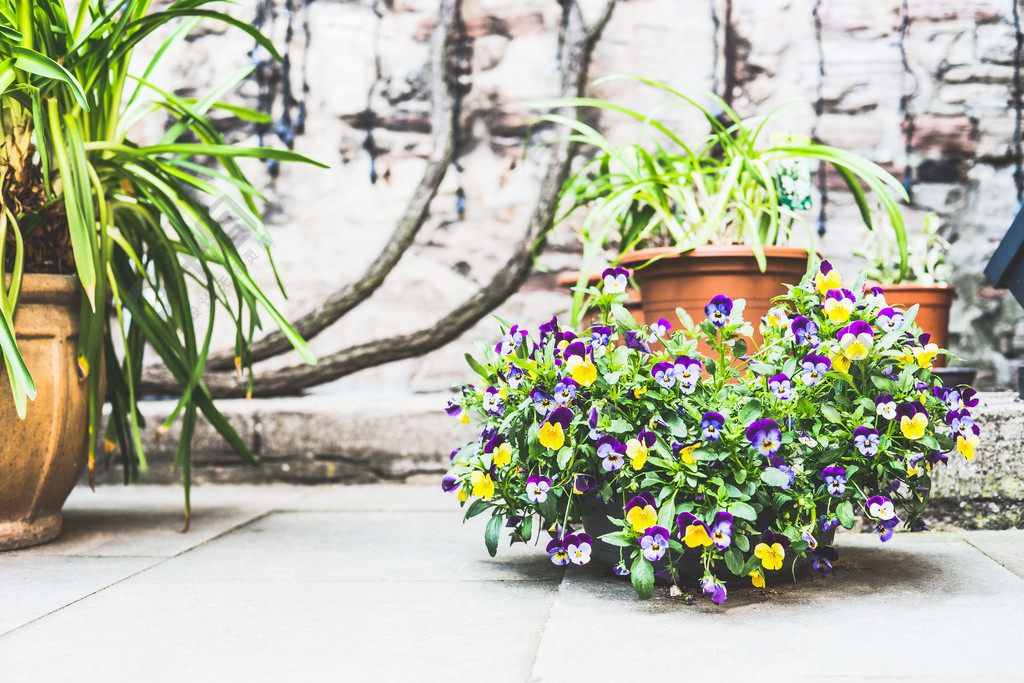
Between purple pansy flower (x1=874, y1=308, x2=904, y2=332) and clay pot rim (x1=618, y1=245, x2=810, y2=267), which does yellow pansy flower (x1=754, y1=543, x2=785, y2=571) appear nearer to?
purple pansy flower (x1=874, y1=308, x2=904, y2=332)

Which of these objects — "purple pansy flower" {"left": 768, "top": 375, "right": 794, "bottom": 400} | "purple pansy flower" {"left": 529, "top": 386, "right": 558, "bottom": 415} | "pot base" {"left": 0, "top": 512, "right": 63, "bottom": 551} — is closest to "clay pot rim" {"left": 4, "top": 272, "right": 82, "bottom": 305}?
"pot base" {"left": 0, "top": 512, "right": 63, "bottom": 551}

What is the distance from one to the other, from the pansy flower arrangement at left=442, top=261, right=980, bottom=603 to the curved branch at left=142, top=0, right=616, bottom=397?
3.82 feet

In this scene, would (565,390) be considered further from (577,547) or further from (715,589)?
(715,589)

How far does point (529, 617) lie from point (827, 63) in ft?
6.41

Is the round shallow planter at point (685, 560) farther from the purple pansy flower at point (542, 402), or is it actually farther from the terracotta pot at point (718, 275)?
the terracotta pot at point (718, 275)

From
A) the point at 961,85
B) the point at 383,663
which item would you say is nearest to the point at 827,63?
the point at 961,85

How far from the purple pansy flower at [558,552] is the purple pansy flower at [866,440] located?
0.45m

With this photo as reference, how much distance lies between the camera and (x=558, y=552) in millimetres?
1185

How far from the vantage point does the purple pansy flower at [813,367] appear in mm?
1147

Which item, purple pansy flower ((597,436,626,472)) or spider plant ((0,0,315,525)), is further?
spider plant ((0,0,315,525))

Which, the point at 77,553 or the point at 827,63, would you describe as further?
the point at 827,63

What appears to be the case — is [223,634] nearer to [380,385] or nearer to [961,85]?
[380,385]

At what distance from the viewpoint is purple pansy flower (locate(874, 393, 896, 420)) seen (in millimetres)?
1142

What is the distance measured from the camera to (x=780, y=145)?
1.84m
